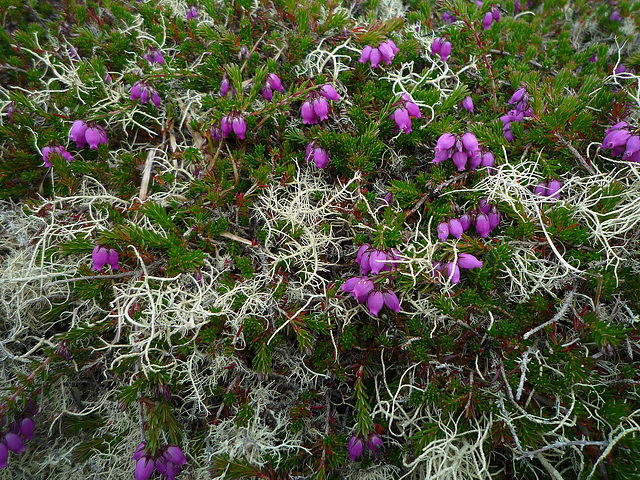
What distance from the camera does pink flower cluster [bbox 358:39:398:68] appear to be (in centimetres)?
185

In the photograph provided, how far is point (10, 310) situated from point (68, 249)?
0.47 m

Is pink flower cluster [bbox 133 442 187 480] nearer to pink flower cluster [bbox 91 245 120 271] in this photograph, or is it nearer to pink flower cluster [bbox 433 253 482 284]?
pink flower cluster [bbox 91 245 120 271]

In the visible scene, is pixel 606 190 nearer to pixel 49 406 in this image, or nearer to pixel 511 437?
pixel 511 437

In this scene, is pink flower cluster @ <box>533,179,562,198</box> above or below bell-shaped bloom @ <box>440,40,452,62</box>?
below

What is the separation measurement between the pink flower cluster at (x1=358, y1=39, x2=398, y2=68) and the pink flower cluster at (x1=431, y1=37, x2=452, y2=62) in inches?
10.9

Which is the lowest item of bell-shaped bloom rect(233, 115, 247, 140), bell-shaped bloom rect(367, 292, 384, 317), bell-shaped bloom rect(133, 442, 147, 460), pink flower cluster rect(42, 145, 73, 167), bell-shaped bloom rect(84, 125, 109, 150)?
bell-shaped bloom rect(133, 442, 147, 460)

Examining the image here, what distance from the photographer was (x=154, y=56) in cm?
200

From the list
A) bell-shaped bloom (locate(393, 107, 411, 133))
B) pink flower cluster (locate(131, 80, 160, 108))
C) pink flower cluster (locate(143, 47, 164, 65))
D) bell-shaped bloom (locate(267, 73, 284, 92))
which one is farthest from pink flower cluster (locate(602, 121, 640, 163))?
pink flower cluster (locate(143, 47, 164, 65))

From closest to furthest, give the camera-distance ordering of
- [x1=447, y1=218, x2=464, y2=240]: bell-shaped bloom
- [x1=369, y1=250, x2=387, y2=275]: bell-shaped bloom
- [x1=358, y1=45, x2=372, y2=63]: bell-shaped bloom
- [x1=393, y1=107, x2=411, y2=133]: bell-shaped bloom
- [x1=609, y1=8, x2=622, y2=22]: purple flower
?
[x1=369, y1=250, x2=387, y2=275]: bell-shaped bloom → [x1=447, y1=218, x2=464, y2=240]: bell-shaped bloom → [x1=393, y1=107, x2=411, y2=133]: bell-shaped bloom → [x1=358, y1=45, x2=372, y2=63]: bell-shaped bloom → [x1=609, y1=8, x2=622, y2=22]: purple flower

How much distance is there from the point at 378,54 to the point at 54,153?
5.40ft

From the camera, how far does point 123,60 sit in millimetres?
2078

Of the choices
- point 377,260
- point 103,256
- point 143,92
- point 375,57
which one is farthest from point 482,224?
point 143,92

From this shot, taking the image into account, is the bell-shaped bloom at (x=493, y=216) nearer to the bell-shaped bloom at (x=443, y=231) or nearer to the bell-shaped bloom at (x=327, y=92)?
the bell-shaped bloom at (x=443, y=231)

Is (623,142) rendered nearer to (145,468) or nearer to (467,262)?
(467,262)
